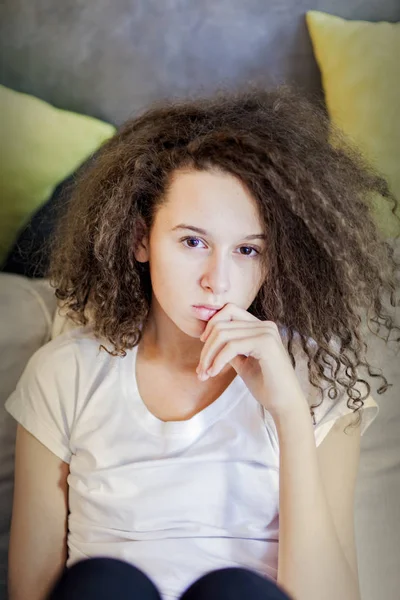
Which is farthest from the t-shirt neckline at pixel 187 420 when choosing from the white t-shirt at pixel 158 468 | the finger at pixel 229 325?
the finger at pixel 229 325

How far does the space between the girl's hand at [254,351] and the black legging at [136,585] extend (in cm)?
17

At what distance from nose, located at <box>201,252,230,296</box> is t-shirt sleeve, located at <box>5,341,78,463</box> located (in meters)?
0.21

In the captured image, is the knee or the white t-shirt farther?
the white t-shirt

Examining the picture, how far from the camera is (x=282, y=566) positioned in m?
0.72

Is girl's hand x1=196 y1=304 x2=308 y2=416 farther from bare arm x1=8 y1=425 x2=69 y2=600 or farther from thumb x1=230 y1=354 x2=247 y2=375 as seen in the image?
bare arm x1=8 y1=425 x2=69 y2=600

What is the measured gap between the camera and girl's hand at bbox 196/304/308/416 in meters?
0.73

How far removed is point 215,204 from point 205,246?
0.14 feet

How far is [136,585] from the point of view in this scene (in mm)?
681

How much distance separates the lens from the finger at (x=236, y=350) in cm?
72

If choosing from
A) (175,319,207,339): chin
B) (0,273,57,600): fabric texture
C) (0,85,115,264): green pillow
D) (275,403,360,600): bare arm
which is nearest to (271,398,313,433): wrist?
(275,403,360,600): bare arm

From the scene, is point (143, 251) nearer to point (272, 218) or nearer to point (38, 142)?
point (272, 218)

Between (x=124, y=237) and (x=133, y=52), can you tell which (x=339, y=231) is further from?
(x=133, y=52)

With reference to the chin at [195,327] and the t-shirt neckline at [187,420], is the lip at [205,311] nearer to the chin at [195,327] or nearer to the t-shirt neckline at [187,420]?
the chin at [195,327]

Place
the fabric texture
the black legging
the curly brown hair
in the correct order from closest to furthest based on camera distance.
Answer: the black legging → the curly brown hair → the fabric texture
